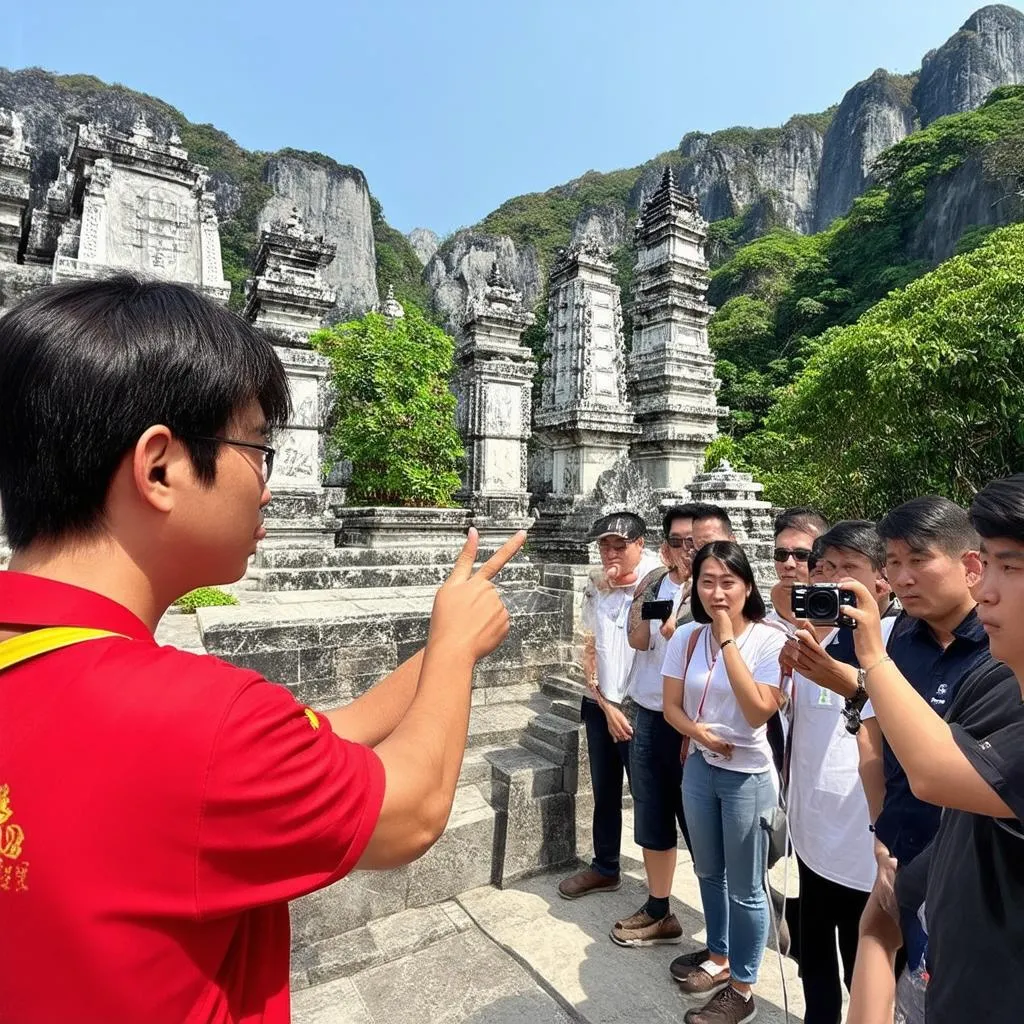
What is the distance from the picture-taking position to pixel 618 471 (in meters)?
7.54

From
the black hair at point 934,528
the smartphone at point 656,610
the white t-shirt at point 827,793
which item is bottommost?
the white t-shirt at point 827,793

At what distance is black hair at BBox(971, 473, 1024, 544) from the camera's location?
1341 mm

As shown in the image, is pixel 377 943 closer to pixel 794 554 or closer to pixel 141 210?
pixel 794 554

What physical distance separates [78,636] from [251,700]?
0.25 meters

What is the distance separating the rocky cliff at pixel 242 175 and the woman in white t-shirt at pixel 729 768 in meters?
36.3

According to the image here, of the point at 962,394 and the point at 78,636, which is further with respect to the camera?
the point at 962,394

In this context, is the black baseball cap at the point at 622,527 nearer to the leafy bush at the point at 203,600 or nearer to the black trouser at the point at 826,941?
the black trouser at the point at 826,941

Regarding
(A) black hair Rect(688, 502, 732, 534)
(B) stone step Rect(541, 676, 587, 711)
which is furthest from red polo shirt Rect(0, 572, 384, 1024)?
(B) stone step Rect(541, 676, 587, 711)

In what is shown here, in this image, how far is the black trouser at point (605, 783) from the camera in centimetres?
351

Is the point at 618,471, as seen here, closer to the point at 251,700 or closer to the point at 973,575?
the point at 973,575

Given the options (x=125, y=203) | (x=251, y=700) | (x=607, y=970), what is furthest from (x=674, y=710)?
(x=125, y=203)

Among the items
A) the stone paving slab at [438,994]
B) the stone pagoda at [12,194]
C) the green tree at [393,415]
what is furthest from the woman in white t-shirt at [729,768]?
the stone pagoda at [12,194]

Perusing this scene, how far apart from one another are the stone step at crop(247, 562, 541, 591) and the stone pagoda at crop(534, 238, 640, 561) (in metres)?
2.29

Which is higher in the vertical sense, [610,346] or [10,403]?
[610,346]
